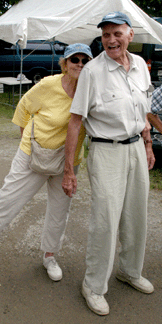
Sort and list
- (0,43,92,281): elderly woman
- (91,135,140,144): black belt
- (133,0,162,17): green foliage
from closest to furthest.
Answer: (91,135,140,144): black belt, (0,43,92,281): elderly woman, (133,0,162,17): green foliage

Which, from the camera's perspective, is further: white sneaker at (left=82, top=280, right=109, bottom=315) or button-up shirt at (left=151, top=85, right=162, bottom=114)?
button-up shirt at (left=151, top=85, right=162, bottom=114)

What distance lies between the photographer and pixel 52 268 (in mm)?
2480

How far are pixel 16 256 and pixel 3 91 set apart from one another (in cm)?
1118

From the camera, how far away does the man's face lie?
1877 millimetres

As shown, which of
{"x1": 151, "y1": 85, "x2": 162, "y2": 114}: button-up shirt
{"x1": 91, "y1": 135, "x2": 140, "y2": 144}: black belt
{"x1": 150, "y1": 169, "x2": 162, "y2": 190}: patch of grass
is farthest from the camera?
{"x1": 150, "y1": 169, "x2": 162, "y2": 190}: patch of grass

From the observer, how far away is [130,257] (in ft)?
7.73

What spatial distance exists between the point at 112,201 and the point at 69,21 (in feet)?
14.7

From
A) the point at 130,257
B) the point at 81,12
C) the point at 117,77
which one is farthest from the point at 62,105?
the point at 81,12

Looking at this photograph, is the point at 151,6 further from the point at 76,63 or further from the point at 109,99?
the point at 109,99

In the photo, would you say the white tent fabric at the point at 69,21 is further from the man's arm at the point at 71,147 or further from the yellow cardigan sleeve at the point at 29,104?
the man's arm at the point at 71,147

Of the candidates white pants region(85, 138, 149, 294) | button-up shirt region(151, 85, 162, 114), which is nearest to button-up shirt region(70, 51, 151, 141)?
white pants region(85, 138, 149, 294)

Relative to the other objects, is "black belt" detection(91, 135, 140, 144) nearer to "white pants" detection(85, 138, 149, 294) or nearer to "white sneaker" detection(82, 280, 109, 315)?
"white pants" detection(85, 138, 149, 294)

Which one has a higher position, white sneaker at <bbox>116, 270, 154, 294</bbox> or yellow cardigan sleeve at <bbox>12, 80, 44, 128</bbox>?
yellow cardigan sleeve at <bbox>12, 80, 44, 128</bbox>

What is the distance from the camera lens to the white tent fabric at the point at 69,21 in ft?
17.8
